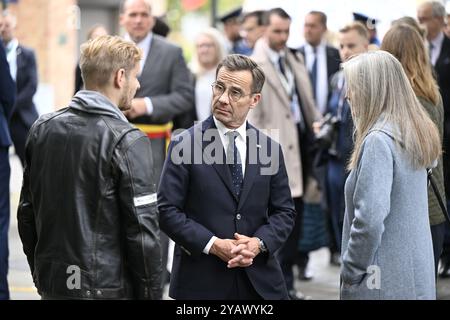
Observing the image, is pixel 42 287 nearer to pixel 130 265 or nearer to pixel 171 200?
pixel 130 265

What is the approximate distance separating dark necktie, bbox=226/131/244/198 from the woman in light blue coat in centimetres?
68

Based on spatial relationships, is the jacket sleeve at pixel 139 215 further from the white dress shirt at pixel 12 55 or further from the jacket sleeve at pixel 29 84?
the white dress shirt at pixel 12 55

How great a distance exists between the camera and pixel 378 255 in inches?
175

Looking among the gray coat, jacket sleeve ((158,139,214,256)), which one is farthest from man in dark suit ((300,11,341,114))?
the gray coat

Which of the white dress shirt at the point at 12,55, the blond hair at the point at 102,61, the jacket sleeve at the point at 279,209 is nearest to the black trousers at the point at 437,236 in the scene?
the jacket sleeve at the point at 279,209

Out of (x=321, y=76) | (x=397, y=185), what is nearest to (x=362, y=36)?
(x=321, y=76)

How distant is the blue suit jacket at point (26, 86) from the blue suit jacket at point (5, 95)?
185 cm

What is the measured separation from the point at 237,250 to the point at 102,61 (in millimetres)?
1223

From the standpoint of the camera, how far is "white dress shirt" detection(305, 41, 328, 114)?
9562mm

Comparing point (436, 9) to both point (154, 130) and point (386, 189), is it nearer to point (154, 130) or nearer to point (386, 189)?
point (154, 130)

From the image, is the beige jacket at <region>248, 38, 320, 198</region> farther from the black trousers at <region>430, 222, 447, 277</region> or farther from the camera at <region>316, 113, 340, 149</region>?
the black trousers at <region>430, 222, 447, 277</region>

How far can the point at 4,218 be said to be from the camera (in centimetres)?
724

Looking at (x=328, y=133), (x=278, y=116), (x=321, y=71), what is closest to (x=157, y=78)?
(x=278, y=116)

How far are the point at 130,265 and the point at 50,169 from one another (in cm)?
60
